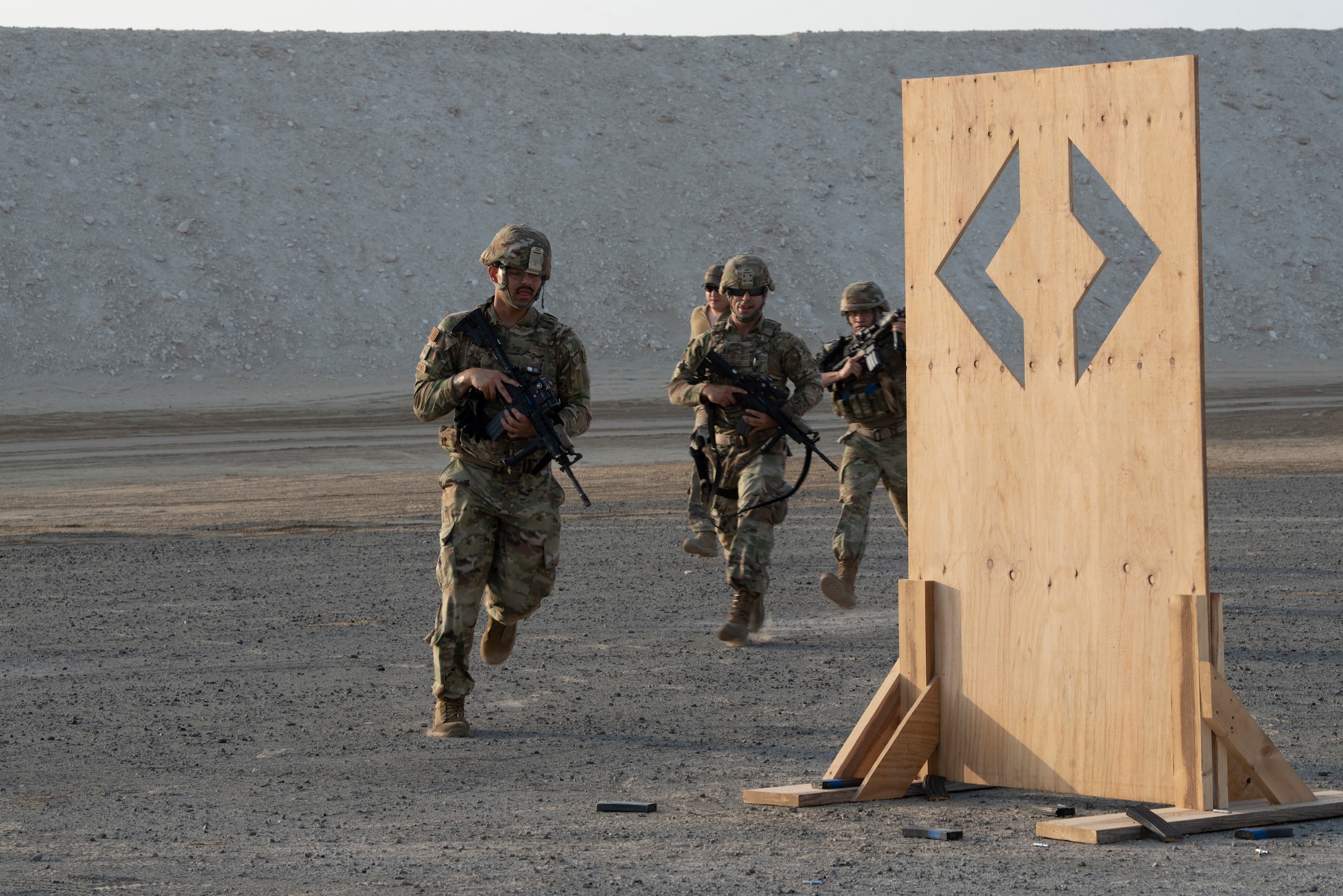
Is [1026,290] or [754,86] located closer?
[1026,290]

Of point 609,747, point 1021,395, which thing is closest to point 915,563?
point 1021,395

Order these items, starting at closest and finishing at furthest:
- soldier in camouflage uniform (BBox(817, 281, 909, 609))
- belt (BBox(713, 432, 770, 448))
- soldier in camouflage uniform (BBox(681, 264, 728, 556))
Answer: belt (BBox(713, 432, 770, 448)) → soldier in camouflage uniform (BBox(817, 281, 909, 609)) → soldier in camouflage uniform (BBox(681, 264, 728, 556))

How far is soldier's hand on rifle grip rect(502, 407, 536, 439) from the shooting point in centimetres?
685

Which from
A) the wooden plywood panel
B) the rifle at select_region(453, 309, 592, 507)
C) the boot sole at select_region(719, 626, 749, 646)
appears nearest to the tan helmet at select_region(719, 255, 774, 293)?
the boot sole at select_region(719, 626, 749, 646)

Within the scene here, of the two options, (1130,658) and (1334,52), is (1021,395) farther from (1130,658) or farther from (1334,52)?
(1334,52)

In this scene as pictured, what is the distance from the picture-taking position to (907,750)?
561 cm

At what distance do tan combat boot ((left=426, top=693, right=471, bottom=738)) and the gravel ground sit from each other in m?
0.10

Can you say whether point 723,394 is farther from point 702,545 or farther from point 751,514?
point 702,545

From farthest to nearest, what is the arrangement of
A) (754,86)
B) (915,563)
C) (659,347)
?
(754,86) → (659,347) → (915,563)

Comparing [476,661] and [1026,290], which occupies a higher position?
[1026,290]

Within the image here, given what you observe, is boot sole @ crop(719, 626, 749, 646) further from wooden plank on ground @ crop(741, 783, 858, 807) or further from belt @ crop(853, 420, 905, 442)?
wooden plank on ground @ crop(741, 783, 858, 807)

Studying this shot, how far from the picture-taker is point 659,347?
139ft

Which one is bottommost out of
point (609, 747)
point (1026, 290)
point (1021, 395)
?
point (609, 747)

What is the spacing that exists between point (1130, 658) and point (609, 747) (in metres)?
2.36
